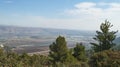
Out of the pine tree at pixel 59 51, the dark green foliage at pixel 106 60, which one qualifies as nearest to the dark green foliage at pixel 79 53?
the pine tree at pixel 59 51

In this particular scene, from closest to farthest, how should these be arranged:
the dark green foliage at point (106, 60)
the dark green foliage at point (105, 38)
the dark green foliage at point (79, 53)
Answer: the dark green foliage at point (106, 60) → the dark green foliage at point (105, 38) → the dark green foliage at point (79, 53)

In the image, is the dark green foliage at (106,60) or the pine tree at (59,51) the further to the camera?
the pine tree at (59,51)

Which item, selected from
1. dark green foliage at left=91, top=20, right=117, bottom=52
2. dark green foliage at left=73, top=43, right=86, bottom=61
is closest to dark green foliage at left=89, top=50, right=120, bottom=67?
dark green foliage at left=91, top=20, right=117, bottom=52

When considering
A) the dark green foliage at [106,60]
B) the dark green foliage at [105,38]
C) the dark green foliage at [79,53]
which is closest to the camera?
the dark green foliage at [106,60]

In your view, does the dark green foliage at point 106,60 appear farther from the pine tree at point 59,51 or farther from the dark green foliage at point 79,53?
the dark green foliage at point 79,53

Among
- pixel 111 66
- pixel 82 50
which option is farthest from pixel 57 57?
pixel 111 66

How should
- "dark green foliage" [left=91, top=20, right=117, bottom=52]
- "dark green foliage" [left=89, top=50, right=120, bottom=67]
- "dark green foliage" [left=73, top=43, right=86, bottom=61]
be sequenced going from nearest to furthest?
"dark green foliage" [left=89, top=50, right=120, bottom=67], "dark green foliage" [left=91, top=20, right=117, bottom=52], "dark green foliage" [left=73, top=43, right=86, bottom=61]

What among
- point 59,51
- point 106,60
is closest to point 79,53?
point 59,51

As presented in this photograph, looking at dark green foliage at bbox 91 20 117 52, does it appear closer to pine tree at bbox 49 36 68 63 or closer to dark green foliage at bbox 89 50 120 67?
pine tree at bbox 49 36 68 63
